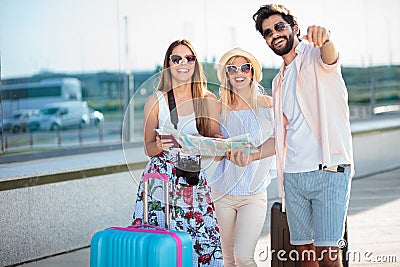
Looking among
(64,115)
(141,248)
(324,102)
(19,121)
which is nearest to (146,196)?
(141,248)

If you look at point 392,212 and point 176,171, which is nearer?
point 176,171

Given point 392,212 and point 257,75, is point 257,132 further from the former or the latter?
point 392,212

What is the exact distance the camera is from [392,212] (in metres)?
8.76

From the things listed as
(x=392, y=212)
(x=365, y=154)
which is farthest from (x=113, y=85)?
(x=365, y=154)

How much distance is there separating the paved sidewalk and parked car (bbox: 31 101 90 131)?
1.17 metres

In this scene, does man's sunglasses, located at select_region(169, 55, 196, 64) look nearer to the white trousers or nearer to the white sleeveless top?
the white sleeveless top

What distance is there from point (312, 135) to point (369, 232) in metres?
3.52

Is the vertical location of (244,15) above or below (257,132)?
above

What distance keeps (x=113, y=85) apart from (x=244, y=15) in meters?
2.12

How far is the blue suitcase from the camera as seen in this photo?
408 centimetres

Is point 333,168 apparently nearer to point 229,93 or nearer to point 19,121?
point 229,93

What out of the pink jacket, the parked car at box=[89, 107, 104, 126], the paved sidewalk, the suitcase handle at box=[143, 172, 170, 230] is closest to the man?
the pink jacket

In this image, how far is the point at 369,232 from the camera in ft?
25.0

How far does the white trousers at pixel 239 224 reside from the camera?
192 inches
